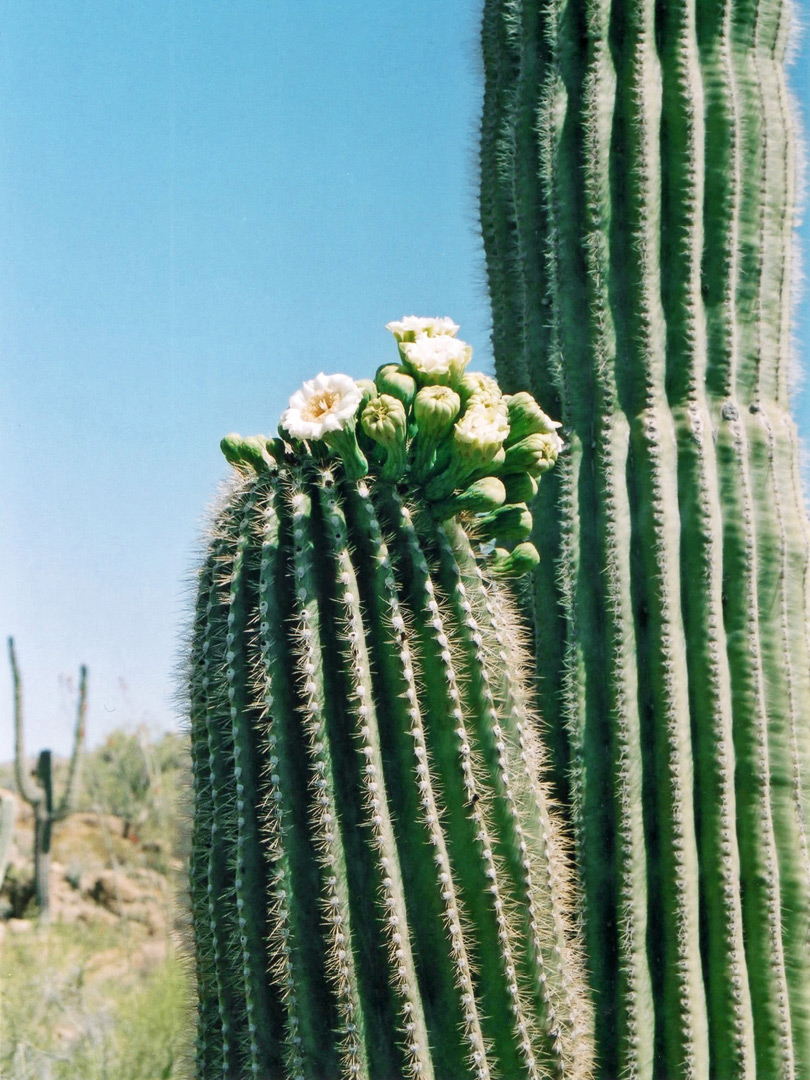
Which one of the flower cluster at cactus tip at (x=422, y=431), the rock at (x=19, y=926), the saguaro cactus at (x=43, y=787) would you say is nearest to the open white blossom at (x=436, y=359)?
the flower cluster at cactus tip at (x=422, y=431)

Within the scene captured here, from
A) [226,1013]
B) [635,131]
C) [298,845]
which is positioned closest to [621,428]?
[635,131]

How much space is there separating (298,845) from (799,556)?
1.43 m

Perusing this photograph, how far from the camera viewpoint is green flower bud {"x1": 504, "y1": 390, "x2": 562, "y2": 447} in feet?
6.66

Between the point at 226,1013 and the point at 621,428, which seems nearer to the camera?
the point at 226,1013

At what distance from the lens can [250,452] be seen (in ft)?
6.54

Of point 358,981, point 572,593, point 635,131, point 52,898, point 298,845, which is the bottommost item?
point 52,898

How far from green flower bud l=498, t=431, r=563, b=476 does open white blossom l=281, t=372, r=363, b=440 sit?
0.33 m

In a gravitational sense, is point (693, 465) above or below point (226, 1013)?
above

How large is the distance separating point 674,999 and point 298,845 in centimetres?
101

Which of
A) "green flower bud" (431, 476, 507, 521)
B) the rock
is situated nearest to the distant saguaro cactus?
the rock

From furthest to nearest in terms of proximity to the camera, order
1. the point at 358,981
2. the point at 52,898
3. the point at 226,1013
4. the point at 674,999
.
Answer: the point at 52,898 < the point at 674,999 < the point at 226,1013 < the point at 358,981

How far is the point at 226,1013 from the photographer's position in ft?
6.06

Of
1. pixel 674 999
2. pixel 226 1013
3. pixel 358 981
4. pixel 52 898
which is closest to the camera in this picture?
pixel 358 981

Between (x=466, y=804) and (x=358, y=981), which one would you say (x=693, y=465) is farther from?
(x=358, y=981)
